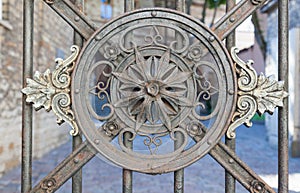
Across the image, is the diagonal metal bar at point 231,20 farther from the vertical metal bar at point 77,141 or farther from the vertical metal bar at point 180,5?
the vertical metal bar at point 77,141

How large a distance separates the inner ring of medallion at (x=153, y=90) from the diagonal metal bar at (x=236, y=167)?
5.5 inches

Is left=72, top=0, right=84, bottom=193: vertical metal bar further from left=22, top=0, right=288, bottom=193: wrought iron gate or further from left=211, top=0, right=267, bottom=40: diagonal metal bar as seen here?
left=211, top=0, right=267, bottom=40: diagonal metal bar

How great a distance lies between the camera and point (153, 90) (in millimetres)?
1025

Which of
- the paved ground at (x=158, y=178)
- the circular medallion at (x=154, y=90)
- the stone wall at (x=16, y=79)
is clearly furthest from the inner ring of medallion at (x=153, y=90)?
the stone wall at (x=16, y=79)

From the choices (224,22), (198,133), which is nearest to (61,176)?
(198,133)

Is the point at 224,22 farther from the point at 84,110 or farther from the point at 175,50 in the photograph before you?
the point at 84,110

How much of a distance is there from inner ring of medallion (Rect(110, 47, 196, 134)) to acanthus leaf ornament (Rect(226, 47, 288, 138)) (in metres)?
0.13

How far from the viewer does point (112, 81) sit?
104 cm

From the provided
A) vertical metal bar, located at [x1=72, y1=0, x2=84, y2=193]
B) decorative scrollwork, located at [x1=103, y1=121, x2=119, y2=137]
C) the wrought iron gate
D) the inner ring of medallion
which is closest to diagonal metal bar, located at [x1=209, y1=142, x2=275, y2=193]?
the wrought iron gate

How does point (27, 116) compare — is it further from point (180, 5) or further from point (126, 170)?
point (180, 5)

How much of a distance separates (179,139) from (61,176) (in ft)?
1.17

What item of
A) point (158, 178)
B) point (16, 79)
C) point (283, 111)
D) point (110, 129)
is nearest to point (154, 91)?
point (110, 129)

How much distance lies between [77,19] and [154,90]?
306 millimetres

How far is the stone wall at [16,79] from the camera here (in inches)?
172
